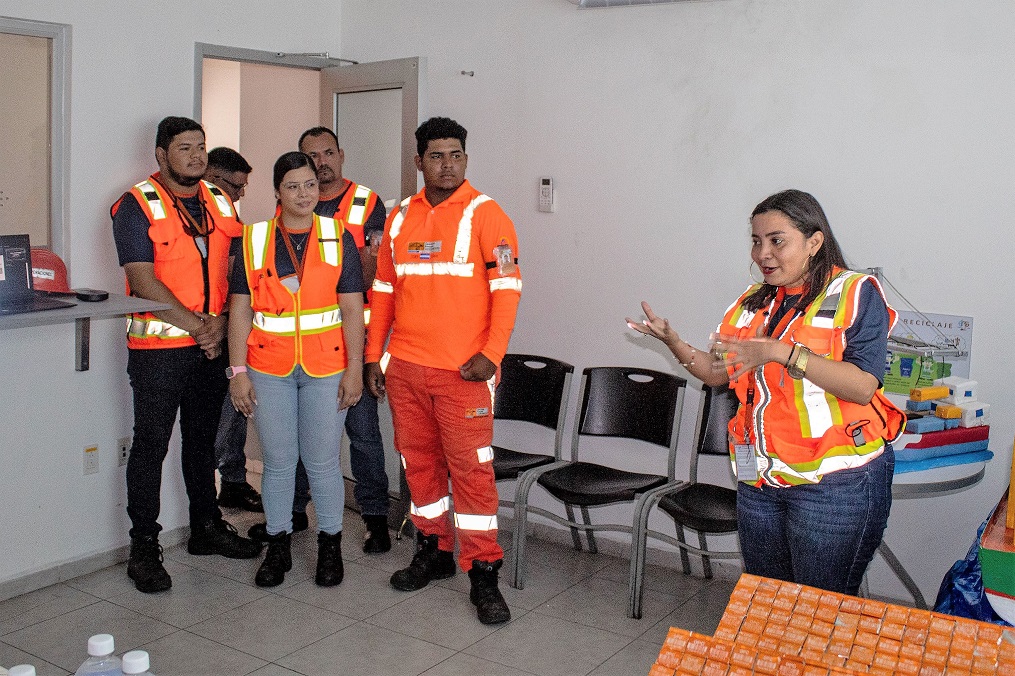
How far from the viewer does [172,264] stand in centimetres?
395

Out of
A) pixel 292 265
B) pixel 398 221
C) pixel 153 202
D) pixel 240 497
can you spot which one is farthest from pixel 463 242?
pixel 240 497

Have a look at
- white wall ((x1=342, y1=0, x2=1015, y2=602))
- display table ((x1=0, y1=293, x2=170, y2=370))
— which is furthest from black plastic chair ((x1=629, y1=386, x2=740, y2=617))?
display table ((x1=0, y1=293, x2=170, y2=370))

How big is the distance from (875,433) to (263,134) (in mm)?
4322

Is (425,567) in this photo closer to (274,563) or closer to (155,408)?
(274,563)

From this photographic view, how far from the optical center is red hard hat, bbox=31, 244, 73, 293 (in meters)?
3.42

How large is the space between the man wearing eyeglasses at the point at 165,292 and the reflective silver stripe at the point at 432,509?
1010mm

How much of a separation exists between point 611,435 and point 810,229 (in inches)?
76.3

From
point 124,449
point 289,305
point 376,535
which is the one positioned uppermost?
point 289,305

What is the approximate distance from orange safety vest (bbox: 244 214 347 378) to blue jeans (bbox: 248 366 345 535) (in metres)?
0.05

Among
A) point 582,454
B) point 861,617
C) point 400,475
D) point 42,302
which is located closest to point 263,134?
point 400,475

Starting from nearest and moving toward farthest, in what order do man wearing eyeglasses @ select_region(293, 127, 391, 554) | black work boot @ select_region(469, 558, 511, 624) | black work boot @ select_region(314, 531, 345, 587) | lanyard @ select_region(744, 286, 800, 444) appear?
1. lanyard @ select_region(744, 286, 800, 444)
2. black work boot @ select_region(469, 558, 511, 624)
3. black work boot @ select_region(314, 531, 345, 587)
4. man wearing eyeglasses @ select_region(293, 127, 391, 554)

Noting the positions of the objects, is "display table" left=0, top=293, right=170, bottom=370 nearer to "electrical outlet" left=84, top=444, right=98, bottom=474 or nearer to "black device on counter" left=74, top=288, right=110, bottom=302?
"black device on counter" left=74, top=288, right=110, bottom=302

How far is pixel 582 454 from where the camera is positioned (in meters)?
4.70

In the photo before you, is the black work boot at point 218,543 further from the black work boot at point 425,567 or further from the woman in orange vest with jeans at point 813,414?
the woman in orange vest with jeans at point 813,414
